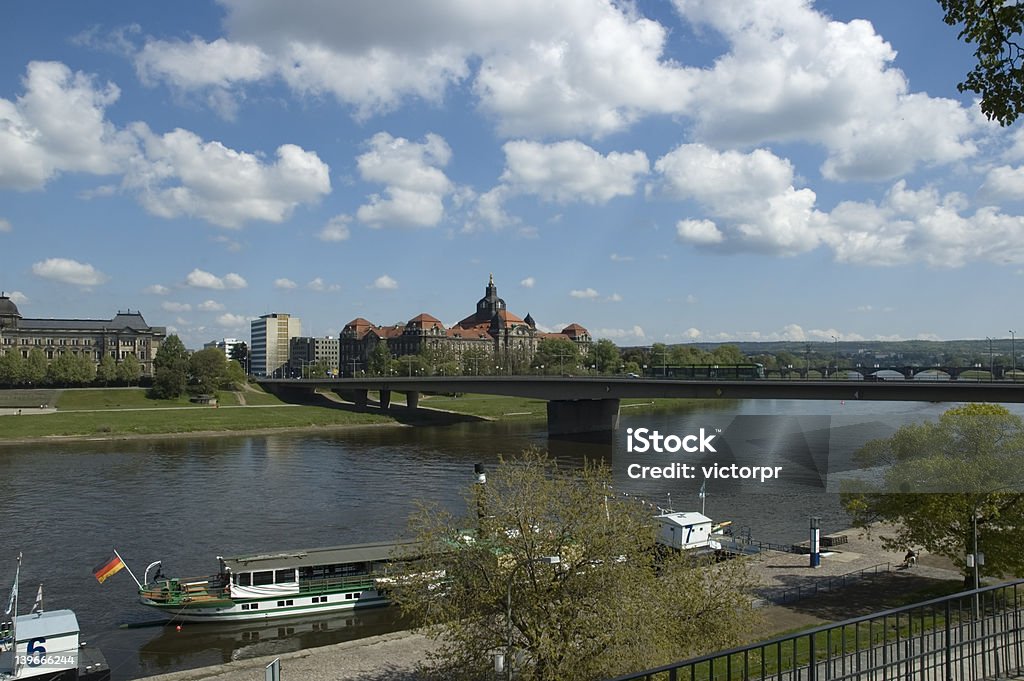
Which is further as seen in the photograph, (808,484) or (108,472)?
(108,472)

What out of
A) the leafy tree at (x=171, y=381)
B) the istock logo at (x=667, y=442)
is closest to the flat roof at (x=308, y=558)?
the istock logo at (x=667, y=442)

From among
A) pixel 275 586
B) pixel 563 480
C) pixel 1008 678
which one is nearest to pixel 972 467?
pixel 563 480

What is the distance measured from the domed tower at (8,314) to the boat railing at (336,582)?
164 meters

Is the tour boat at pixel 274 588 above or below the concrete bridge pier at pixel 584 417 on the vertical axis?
below

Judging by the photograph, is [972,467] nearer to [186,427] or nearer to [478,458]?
[478,458]

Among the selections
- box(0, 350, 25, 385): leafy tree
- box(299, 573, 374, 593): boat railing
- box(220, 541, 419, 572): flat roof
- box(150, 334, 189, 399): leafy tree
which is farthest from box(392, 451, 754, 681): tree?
box(0, 350, 25, 385): leafy tree

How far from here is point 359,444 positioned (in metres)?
80.2

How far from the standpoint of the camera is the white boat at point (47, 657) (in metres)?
21.2

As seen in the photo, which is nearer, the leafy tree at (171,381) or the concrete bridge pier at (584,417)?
the concrete bridge pier at (584,417)

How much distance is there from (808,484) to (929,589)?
25015 millimetres

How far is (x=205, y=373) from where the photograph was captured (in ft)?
391

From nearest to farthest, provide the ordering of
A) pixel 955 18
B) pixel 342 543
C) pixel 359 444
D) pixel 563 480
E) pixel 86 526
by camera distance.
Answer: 1. pixel 955 18
2. pixel 563 480
3. pixel 342 543
4. pixel 86 526
5. pixel 359 444

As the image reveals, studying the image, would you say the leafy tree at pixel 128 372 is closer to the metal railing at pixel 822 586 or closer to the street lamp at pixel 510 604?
the metal railing at pixel 822 586

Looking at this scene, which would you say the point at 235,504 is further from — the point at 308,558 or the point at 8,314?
the point at 8,314
